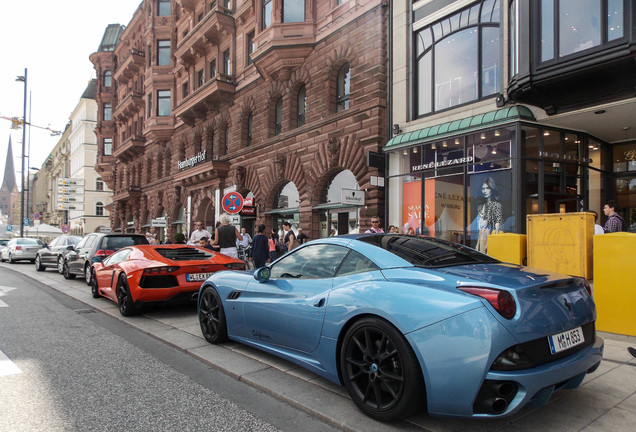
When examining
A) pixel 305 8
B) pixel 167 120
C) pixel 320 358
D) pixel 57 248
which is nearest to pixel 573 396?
pixel 320 358

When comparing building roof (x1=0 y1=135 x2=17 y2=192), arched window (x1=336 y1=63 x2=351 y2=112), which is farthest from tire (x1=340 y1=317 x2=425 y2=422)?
building roof (x1=0 y1=135 x2=17 y2=192)

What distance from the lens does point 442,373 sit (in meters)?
2.60

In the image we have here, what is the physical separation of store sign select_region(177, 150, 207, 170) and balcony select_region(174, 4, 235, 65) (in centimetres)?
589

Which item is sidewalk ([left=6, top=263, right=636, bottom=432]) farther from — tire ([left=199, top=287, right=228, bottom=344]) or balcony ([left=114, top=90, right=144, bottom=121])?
balcony ([left=114, top=90, right=144, bottom=121])

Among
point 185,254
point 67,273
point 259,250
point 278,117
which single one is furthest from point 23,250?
point 185,254

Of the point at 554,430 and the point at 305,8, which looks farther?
the point at 305,8

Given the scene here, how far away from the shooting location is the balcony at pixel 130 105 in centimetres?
3425

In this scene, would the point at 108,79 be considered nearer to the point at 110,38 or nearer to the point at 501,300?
the point at 110,38

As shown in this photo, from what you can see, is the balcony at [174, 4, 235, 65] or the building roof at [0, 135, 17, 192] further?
the building roof at [0, 135, 17, 192]

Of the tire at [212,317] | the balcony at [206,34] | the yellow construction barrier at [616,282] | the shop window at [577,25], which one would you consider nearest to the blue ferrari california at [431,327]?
the tire at [212,317]

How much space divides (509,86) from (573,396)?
851 centimetres

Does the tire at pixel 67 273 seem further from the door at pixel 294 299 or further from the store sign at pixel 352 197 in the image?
the door at pixel 294 299

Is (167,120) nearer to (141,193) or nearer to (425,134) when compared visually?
(141,193)

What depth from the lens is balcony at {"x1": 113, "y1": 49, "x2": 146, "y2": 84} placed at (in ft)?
112
